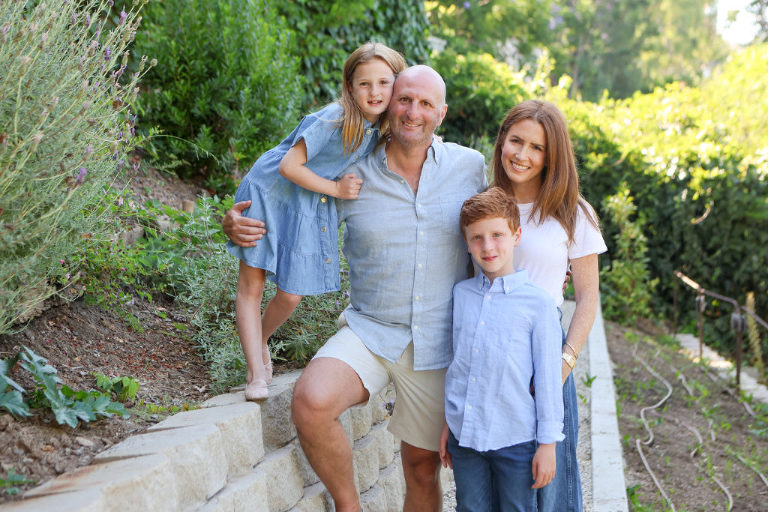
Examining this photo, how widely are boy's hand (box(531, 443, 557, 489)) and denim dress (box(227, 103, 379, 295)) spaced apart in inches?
37.7

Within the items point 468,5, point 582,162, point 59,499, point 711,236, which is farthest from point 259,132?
point 468,5

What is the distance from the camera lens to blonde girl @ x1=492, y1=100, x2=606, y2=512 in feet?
8.16

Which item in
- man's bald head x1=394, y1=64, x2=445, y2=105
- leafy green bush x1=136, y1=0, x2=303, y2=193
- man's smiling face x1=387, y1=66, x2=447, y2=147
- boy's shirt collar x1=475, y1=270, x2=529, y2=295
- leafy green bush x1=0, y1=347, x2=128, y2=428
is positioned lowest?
leafy green bush x1=0, y1=347, x2=128, y2=428

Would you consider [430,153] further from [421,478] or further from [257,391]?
[421,478]

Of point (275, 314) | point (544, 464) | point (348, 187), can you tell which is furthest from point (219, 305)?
point (544, 464)

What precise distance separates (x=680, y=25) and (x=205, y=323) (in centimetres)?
4419

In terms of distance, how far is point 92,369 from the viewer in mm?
2594

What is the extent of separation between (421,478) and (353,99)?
4.69 ft

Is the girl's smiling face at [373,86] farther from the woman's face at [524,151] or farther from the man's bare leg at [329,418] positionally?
the man's bare leg at [329,418]

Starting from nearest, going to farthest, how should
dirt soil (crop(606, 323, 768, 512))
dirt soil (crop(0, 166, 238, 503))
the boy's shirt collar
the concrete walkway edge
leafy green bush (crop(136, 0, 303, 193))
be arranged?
1. dirt soil (crop(0, 166, 238, 503))
2. the boy's shirt collar
3. the concrete walkway edge
4. dirt soil (crop(606, 323, 768, 512))
5. leafy green bush (crop(136, 0, 303, 193))

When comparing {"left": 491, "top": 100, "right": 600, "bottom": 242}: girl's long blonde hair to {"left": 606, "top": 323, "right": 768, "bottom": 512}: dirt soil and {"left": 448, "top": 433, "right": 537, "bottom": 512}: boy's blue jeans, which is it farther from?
{"left": 606, "top": 323, "right": 768, "bottom": 512}: dirt soil

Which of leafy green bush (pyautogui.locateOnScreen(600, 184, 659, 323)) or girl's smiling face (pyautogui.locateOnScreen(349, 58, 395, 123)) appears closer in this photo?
girl's smiling face (pyautogui.locateOnScreen(349, 58, 395, 123))

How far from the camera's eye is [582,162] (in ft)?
28.0

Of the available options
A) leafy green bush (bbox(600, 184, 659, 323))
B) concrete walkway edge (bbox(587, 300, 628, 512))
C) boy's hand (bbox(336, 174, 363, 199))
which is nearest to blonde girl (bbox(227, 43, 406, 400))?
boy's hand (bbox(336, 174, 363, 199))
